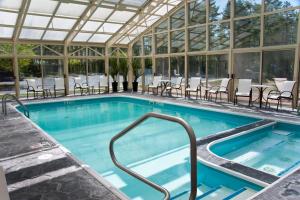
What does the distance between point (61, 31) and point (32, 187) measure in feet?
33.0

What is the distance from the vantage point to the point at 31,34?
37.9ft

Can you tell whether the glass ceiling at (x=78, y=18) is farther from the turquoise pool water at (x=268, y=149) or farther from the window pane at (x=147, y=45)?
the turquoise pool water at (x=268, y=149)

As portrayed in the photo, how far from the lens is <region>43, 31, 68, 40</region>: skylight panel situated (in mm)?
11844

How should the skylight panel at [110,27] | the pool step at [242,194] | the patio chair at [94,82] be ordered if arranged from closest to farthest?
1. the pool step at [242,194]
2. the skylight panel at [110,27]
3. the patio chair at [94,82]

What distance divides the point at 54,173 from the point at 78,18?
8.86 metres

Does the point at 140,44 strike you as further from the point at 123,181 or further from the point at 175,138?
the point at 123,181

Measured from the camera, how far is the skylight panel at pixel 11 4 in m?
8.94

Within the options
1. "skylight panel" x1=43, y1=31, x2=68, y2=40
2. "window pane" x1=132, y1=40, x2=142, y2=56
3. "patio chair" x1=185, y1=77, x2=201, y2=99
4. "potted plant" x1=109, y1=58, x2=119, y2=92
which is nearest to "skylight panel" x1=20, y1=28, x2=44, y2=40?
"skylight panel" x1=43, y1=31, x2=68, y2=40

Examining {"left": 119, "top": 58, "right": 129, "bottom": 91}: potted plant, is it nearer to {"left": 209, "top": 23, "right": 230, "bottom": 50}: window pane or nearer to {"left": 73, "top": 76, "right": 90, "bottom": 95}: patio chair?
{"left": 73, "top": 76, "right": 90, "bottom": 95}: patio chair

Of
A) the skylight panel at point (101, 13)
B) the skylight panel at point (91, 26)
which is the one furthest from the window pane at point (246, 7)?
the skylight panel at point (91, 26)

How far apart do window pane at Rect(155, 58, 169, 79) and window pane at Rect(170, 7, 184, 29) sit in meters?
1.74

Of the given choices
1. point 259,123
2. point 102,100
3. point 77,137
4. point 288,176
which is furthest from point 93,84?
point 288,176

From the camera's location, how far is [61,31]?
467 inches

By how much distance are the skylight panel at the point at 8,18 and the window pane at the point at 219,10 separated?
782 centimetres
